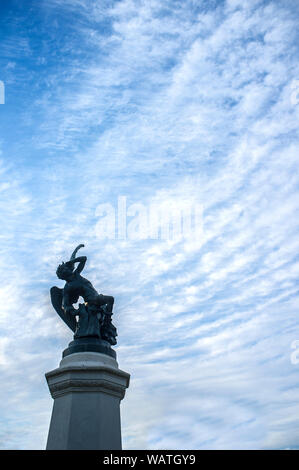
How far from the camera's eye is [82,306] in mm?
13297

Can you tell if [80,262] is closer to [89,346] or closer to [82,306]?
[82,306]

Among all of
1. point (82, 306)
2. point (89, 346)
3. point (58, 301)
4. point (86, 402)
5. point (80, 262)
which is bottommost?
point (86, 402)

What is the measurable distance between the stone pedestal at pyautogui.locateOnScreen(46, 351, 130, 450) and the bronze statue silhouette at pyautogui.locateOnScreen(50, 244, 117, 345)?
113 centimetres

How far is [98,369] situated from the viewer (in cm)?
1118

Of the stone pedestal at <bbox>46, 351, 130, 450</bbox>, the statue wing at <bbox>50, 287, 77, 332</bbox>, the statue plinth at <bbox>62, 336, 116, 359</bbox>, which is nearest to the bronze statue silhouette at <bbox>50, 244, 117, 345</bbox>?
the statue wing at <bbox>50, 287, 77, 332</bbox>

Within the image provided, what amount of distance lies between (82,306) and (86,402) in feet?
10.6

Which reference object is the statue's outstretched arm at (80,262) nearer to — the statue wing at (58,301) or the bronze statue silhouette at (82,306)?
the bronze statue silhouette at (82,306)

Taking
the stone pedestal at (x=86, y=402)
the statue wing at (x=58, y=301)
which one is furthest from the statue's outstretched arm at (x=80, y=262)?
the stone pedestal at (x=86, y=402)

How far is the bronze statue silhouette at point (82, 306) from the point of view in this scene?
42.1 ft

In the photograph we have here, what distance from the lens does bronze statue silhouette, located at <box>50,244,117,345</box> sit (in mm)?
12828

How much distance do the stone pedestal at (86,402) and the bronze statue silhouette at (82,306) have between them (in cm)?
113

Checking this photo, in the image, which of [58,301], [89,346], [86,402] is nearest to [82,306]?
[58,301]
